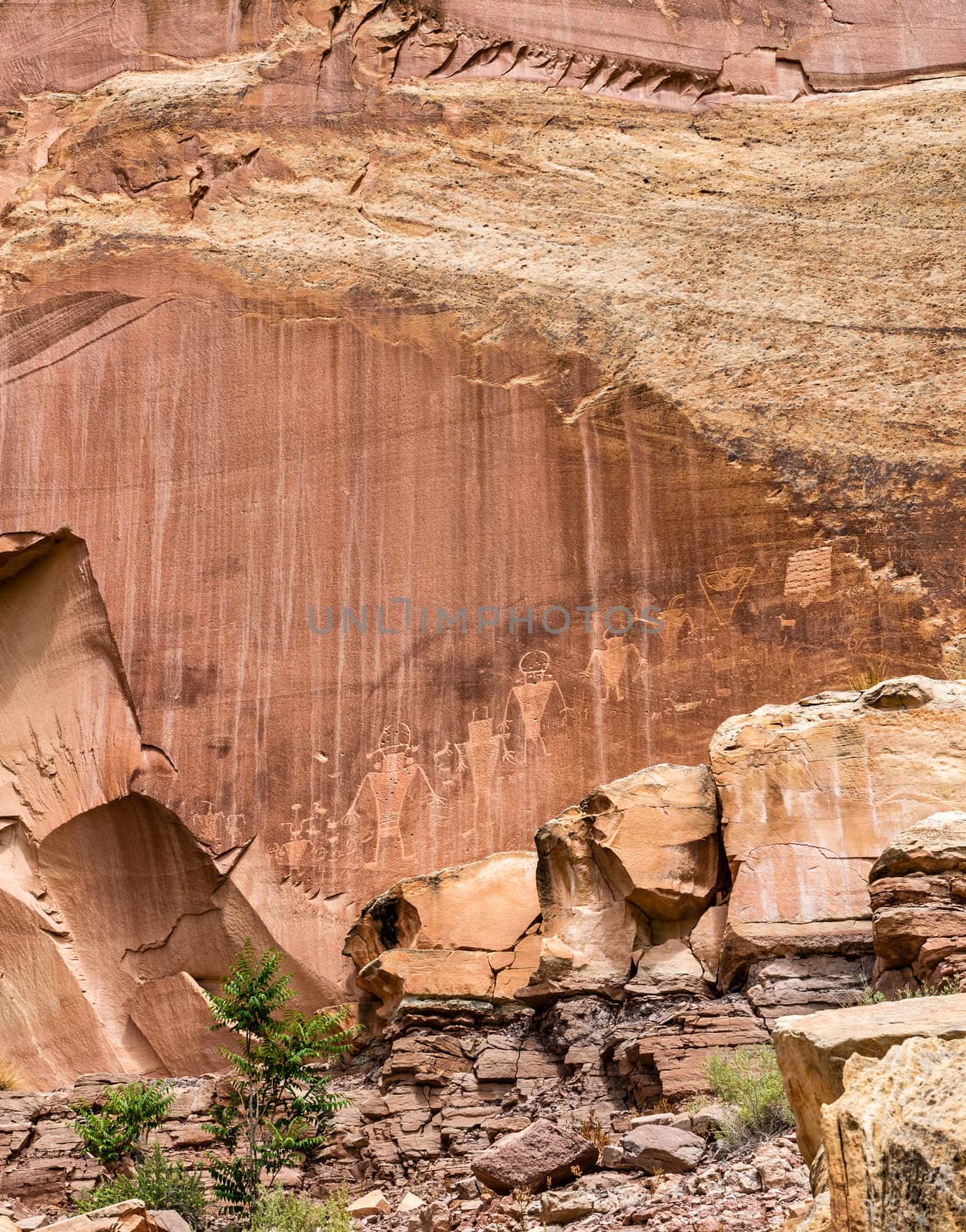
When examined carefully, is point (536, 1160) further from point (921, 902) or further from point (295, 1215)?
point (921, 902)

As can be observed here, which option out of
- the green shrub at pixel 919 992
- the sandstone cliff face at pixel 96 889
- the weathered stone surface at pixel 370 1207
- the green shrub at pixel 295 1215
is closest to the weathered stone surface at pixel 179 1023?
the sandstone cliff face at pixel 96 889

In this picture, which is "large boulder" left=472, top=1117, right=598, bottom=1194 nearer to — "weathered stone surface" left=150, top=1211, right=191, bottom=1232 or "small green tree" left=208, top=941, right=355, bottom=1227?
"weathered stone surface" left=150, top=1211, right=191, bottom=1232

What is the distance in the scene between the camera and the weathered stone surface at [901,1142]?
3.35 meters

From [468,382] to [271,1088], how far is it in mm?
7201

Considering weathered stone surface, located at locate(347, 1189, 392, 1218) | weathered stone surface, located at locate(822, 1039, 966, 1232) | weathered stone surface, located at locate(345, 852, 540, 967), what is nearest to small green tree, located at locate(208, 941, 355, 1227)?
weathered stone surface, located at locate(347, 1189, 392, 1218)

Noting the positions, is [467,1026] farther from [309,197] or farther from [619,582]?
[309,197]

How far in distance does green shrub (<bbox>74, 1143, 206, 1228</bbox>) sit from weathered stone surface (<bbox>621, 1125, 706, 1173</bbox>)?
2767 millimetres

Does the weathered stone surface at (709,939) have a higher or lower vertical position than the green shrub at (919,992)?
lower

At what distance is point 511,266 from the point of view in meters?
15.6

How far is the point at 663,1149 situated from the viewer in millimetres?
7723

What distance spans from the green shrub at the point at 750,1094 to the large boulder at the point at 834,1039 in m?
2.12

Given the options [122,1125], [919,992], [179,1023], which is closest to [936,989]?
[919,992]

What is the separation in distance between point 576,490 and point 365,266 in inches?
137

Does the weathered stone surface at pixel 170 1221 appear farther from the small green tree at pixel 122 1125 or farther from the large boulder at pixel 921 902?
the large boulder at pixel 921 902
